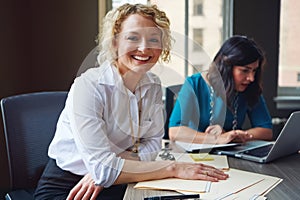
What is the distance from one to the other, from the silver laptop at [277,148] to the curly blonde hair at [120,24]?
1.61 ft

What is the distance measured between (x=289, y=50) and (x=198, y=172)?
1.87 m

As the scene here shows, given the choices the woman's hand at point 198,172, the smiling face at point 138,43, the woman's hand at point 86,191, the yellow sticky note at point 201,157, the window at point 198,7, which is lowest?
the woman's hand at point 86,191

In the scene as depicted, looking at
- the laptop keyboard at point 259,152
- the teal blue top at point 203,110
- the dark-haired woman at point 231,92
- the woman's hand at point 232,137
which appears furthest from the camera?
the dark-haired woman at point 231,92

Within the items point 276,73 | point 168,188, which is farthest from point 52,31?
point 168,188

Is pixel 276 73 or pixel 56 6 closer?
pixel 56 6

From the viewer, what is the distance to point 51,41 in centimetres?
261

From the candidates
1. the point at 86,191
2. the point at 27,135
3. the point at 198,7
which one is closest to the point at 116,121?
the point at 86,191

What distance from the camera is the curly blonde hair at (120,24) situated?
52.4 inches

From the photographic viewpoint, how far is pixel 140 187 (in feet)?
3.99

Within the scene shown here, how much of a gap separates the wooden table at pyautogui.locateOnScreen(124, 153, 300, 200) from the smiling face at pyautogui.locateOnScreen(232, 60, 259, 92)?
0.58m

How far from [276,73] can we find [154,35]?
1.72 m

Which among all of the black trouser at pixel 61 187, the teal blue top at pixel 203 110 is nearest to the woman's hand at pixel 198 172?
the black trouser at pixel 61 187

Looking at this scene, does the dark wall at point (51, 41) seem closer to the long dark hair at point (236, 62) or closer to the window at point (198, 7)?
the window at point (198, 7)

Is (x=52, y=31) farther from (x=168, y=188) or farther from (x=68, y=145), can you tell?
(x=168, y=188)
